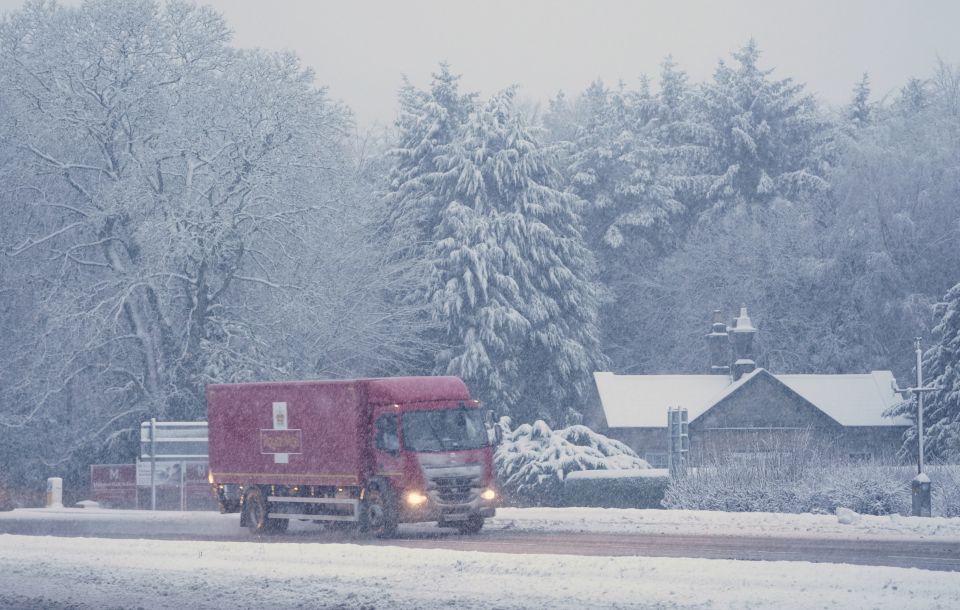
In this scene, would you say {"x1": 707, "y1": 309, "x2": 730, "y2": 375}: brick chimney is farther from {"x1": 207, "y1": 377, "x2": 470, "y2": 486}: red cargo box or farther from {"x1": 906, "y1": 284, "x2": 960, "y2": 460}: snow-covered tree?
{"x1": 207, "y1": 377, "x2": 470, "y2": 486}: red cargo box

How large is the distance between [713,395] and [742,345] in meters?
2.60

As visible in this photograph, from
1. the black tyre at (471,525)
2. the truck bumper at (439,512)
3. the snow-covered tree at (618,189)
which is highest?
the snow-covered tree at (618,189)

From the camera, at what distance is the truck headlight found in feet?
88.6

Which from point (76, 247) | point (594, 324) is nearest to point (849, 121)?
point (594, 324)

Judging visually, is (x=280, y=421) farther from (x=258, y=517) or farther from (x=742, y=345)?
(x=742, y=345)

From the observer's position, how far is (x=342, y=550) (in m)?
22.6

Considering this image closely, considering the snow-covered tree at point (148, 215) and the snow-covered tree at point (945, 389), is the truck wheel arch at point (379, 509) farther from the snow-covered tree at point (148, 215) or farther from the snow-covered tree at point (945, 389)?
the snow-covered tree at point (945, 389)

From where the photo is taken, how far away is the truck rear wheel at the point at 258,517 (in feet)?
97.7

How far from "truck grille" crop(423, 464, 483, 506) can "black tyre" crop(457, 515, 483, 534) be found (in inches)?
22.7

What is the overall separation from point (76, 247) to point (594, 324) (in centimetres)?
2885

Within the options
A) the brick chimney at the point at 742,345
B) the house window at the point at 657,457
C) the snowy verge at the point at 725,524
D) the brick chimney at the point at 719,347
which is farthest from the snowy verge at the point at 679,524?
the brick chimney at the point at 719,347

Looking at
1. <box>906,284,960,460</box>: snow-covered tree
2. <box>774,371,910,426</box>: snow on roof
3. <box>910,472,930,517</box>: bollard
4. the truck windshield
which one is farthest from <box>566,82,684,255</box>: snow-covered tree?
the truck windshield

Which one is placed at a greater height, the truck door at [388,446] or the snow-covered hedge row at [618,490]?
the truck door at [388,446]

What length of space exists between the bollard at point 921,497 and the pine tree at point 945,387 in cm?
1739
